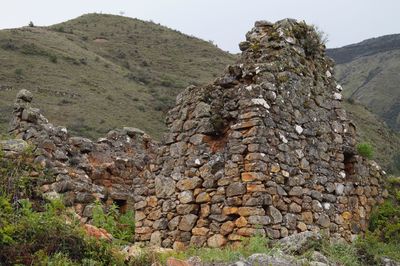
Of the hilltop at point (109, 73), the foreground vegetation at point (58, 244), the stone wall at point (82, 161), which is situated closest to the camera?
the foreground vegetation at point (58, 244)

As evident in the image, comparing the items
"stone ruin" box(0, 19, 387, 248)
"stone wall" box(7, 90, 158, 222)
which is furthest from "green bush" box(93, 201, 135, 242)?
"stone wall" box(7, 90, 158, 222)

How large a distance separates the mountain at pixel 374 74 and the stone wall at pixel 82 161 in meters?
41.0

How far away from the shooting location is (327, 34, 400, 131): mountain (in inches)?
2440

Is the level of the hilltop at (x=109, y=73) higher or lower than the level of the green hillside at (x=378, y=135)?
higher

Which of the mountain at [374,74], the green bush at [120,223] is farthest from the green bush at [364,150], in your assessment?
the mountain at [374,74]

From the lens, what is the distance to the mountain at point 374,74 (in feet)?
203

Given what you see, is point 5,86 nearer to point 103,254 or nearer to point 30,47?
point 30,47

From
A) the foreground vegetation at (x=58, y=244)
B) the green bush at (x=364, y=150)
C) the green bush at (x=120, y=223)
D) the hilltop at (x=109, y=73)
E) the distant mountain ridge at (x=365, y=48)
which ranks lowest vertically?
the green bush at (x=120, y=223)

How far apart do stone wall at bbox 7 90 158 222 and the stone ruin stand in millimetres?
255

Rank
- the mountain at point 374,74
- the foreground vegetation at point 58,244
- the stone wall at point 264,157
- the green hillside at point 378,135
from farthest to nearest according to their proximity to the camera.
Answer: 1. the mountain at point 374,74
2. the green hillside at point 378,135
3. the stone wall at point 264,157
4. the foreground vegetation at point 58,244

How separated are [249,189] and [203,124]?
4.59ft

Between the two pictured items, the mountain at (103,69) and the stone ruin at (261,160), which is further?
the mountain at (103,69)

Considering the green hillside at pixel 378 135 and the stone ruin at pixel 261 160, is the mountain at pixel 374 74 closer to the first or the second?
the green hillside at pixel 378 135

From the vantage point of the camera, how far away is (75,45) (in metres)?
50.1
